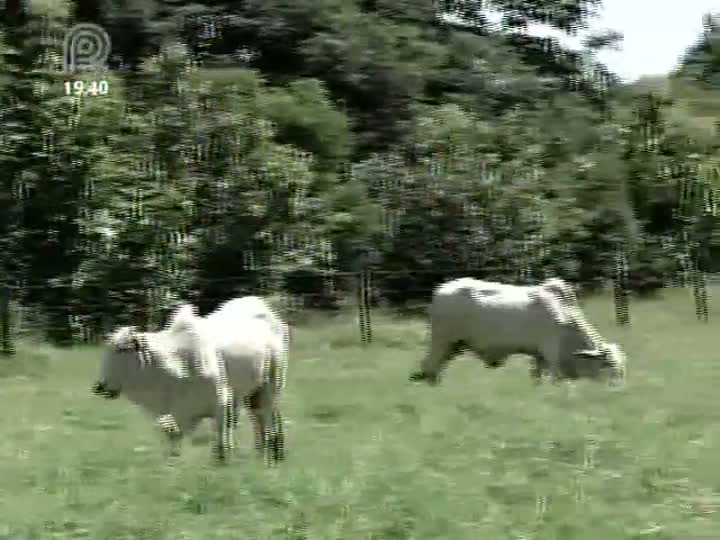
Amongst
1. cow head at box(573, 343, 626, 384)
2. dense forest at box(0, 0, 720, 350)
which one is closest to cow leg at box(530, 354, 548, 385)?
cow head at box(573, 343, 626, 384)

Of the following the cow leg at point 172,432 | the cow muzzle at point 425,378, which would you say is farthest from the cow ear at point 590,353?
the cow leg at point 172,432

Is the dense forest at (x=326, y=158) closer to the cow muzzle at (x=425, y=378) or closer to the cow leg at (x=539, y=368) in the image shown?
the cow muzzle at (x=425, y=378)

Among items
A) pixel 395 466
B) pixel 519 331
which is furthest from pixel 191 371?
pixel 519 331

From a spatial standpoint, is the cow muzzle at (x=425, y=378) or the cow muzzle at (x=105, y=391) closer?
the cow muzzle at (x=105, y=391)

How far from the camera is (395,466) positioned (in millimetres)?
8023

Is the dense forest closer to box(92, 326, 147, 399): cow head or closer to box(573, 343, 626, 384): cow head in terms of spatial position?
box(573, 343, 626, 384): cow head

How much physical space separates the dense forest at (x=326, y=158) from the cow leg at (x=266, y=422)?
7954 millimetres

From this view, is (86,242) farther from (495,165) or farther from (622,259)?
(622,259)

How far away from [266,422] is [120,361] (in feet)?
3.84

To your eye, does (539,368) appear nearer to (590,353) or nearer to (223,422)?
(590,353)

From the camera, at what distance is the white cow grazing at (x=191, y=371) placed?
27.3 feet

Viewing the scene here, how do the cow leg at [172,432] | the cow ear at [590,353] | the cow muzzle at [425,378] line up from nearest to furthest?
1. the cow leg at [172,432]
2. the cow ear at [590,353]
3. the cow muzzle at [425,378]

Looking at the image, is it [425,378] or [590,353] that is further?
[425,378]

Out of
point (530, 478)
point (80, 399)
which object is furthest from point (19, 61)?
point (530, 478)
